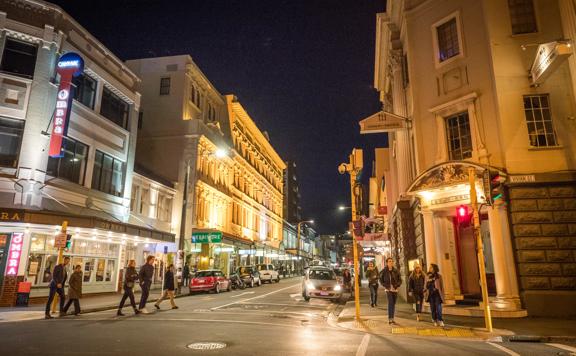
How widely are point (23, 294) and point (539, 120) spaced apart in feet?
70.8

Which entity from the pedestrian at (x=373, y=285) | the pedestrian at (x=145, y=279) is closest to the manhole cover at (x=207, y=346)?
the pedestrian at (x=145, y=279)

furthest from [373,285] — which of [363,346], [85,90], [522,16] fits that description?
[85,90]

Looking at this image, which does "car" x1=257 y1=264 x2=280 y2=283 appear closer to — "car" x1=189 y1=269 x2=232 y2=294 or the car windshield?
"car" x1=189 y1=269 x2=232 y2=294

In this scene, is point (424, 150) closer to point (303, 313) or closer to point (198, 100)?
point (303, 313)

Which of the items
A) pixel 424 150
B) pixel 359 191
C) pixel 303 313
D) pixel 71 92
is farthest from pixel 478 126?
pixel 71 92

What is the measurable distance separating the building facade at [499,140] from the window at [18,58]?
1766 centimetres

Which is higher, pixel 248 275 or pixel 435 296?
pixel 248 275

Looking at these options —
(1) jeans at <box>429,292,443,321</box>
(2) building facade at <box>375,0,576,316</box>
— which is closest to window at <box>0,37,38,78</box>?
(2) building facade at <box>375,0,576,316</box>

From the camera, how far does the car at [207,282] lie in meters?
25.9

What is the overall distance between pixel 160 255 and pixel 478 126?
2472 cm

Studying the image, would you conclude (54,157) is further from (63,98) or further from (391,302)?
(391,302)

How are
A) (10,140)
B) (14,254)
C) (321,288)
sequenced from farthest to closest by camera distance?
1. (321,288)
2. (10,140)
3. (14,254)

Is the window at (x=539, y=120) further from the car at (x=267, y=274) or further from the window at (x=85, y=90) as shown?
the car at (x=267, y=274)

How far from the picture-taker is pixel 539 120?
14766 mm
